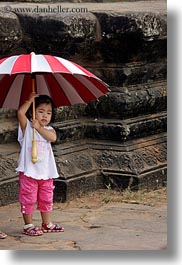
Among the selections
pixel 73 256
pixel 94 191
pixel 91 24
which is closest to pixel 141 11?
pixel 91 24

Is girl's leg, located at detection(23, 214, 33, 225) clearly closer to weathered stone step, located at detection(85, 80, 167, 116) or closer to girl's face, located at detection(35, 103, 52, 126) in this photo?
girl's face, located at detection(35, 103, 52, 126)

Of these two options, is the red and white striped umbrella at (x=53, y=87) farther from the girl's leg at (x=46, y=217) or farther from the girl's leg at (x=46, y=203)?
the girl's leg at (x=46, y=217)

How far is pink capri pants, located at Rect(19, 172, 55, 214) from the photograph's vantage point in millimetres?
5500

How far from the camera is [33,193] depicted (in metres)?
5.51

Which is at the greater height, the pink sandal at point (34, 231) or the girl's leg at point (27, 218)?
the girl's leg at point (27, 218)

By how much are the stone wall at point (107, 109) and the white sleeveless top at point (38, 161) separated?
72 centimetres

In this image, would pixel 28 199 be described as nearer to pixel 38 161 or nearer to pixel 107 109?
pixel 38 161

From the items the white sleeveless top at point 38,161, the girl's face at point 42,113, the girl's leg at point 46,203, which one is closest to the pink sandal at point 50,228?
the girl's leg at point 46,203

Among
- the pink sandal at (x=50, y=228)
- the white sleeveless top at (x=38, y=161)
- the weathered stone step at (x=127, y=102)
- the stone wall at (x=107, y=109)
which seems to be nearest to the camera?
the white sleeveless top at (x=38, y=161)

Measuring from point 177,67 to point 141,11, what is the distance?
180cm

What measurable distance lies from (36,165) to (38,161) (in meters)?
0.03

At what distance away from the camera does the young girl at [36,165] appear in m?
5.49

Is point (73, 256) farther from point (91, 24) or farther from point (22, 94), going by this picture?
point (91, 24)

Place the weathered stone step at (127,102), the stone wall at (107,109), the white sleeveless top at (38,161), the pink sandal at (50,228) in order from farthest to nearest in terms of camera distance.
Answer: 1. the weathered stone step at (127,102)
2. the stone wall at (107,109)
3. the pink sandal at (50,228)
4. the white sleeveless top at (38,161)
